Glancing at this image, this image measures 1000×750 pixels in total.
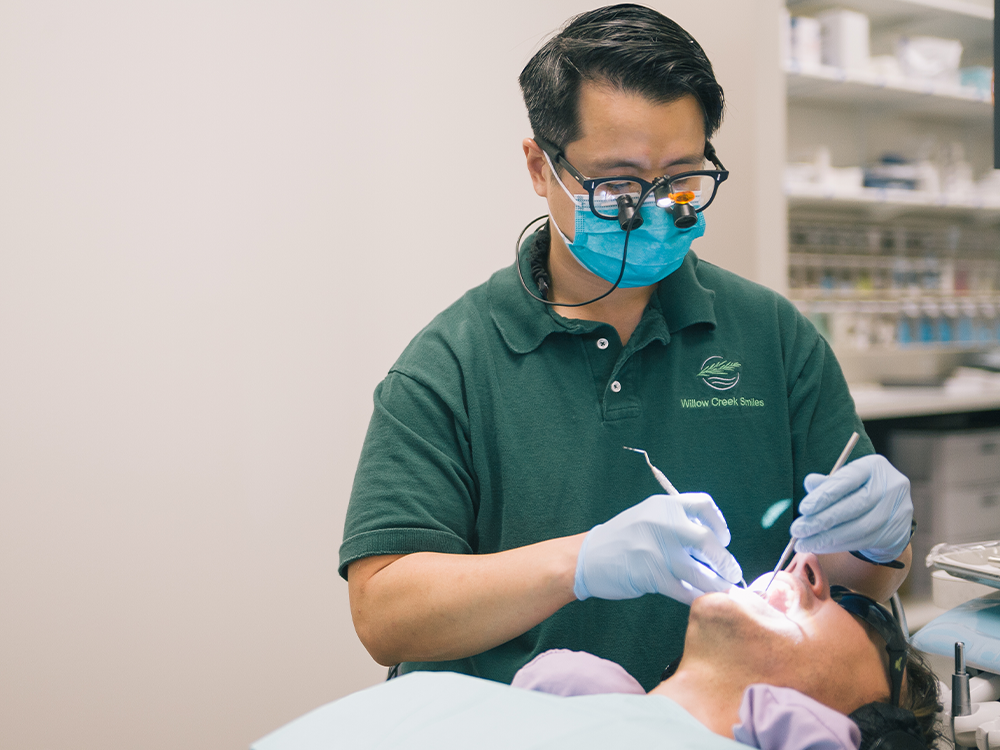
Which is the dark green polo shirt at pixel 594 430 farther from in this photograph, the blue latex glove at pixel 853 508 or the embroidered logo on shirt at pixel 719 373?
the blue latex glove at pixel 853 508

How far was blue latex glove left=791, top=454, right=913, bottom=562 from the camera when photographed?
0.98 meters

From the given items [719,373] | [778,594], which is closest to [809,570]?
[778,594]

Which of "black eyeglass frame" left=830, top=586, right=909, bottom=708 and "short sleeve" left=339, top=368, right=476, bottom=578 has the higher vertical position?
"short sleeve" left=339, top=368, right=476, bottom=578

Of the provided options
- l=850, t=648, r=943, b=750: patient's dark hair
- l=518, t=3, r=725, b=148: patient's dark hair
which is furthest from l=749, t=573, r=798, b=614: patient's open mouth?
l=518, t=3, r=725, b=148: patient's dark hair

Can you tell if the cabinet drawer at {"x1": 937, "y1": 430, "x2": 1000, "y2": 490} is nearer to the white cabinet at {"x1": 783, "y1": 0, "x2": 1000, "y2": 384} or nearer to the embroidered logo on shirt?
the white cabinet at {"x1": 783, "y1": 0, "x2": 1000, "y2": 384}

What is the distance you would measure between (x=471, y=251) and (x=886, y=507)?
5.45 ft

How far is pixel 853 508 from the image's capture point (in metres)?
0.99

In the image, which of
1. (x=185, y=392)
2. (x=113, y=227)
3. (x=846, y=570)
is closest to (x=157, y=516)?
(x=185, y=392)

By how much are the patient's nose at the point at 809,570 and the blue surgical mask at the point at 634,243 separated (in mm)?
467

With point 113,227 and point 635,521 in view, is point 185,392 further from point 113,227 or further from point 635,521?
point 635,521

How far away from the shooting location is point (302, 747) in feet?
2.35

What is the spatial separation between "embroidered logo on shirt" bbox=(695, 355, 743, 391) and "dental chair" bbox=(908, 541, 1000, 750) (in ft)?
1.26

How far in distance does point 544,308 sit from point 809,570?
554 mm

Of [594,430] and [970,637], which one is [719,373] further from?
[970,637]
